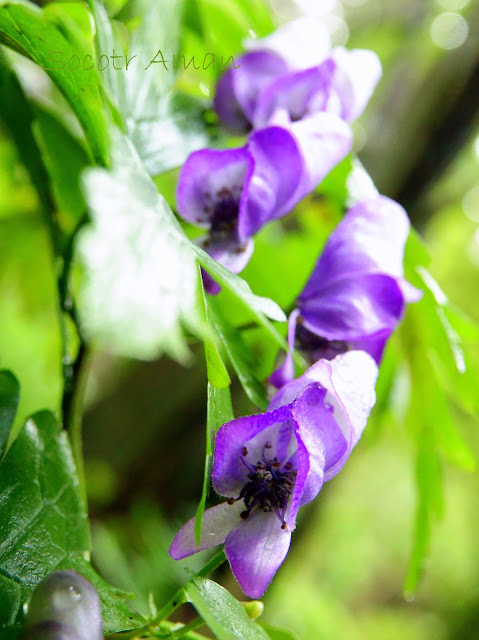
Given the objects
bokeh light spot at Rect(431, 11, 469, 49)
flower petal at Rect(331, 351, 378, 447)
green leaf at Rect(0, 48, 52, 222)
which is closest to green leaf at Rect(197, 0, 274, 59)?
green leaf at Rect(0, 48, 52, 222)

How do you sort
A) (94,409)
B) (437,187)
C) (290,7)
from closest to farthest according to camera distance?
(437,187) < (94,409) < (290,7)

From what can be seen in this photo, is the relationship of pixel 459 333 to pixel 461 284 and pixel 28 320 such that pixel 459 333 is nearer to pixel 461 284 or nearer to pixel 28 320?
pixel 28 320

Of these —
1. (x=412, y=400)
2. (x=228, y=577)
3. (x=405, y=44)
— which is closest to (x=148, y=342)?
(x=412, y=400)

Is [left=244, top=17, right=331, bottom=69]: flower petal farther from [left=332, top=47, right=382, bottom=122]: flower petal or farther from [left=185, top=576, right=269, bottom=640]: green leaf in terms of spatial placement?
[left=185, top=576, right=269, bottom=640]: green leaf

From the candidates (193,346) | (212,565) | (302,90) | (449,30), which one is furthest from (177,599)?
(449,30)

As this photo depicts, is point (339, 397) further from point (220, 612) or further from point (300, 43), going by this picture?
point (300, 43)

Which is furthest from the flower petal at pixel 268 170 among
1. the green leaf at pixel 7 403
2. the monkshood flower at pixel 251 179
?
the green leaf at pixel 7 403
